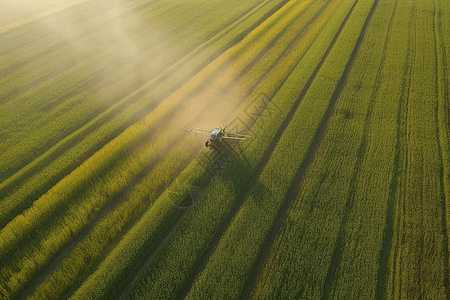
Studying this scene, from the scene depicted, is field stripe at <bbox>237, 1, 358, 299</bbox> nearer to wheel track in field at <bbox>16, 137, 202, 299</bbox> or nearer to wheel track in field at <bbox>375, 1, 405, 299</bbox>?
wheel track in field at <bbox>375, 1, 405, 299</bbox>

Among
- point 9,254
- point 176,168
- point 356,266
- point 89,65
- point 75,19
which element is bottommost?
point 356,266

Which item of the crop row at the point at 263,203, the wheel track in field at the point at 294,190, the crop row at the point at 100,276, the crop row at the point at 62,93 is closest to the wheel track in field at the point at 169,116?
the crop row at the point at 62,93

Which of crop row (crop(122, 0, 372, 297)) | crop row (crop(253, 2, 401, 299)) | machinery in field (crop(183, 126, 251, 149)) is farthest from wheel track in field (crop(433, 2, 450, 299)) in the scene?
machinery in field (crop(183, 126, 251, 149))

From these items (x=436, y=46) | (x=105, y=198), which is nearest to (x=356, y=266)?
(x=105, y=198)

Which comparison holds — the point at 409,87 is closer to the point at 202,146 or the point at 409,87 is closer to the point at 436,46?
the point at 436,46

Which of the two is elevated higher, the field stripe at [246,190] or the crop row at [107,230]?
the crop row at [107,230]

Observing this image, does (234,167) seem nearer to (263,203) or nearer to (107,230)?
(263,203)

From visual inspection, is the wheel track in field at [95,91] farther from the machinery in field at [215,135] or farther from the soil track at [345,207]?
the soil track at [345,207]
